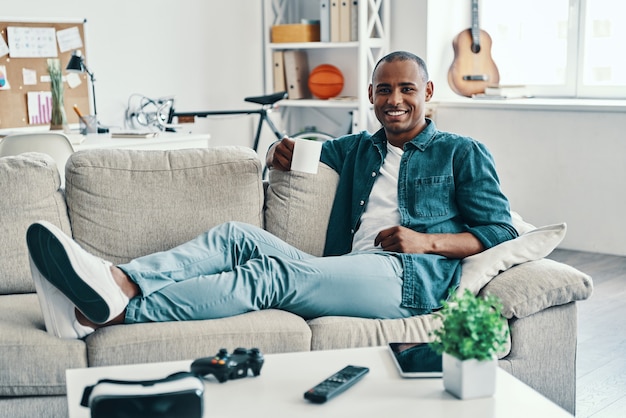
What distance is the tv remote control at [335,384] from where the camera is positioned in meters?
1.59

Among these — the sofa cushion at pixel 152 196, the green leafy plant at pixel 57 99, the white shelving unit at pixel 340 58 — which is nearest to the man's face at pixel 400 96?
the sofa cushion at pixel 152 196

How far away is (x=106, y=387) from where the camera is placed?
1.51 m

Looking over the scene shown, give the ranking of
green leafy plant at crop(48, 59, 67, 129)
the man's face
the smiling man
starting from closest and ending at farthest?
the smiling man
the man's face
green leafy plant at crop(48, 59, 67, 129)

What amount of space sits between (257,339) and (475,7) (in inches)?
144

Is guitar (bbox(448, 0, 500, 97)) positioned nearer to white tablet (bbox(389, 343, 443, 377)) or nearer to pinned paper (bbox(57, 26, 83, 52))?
pinned paper (bbox(57, 26, 83, 52))

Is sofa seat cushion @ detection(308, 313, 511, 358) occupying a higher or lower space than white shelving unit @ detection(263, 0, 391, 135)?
lower

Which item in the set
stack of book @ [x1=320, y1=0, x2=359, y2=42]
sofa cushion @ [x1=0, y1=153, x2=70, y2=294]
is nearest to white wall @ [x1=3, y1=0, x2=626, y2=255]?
stack of book @ [x1=320, y1=0, x2=359, y2=42]

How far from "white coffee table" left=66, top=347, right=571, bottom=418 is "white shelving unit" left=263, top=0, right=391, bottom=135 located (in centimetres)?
370

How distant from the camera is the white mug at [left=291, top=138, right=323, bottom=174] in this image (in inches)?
104

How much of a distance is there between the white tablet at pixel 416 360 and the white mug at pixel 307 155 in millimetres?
910

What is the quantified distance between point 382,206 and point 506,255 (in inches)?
17.3

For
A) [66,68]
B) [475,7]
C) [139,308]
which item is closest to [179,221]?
[139,308]

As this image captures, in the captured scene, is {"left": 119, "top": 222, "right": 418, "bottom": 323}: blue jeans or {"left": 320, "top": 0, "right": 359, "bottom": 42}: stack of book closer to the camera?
{"left": 119, "top": 222, "right": 418, "bottom": 323}: blue jeans

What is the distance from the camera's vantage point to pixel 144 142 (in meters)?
3.92
